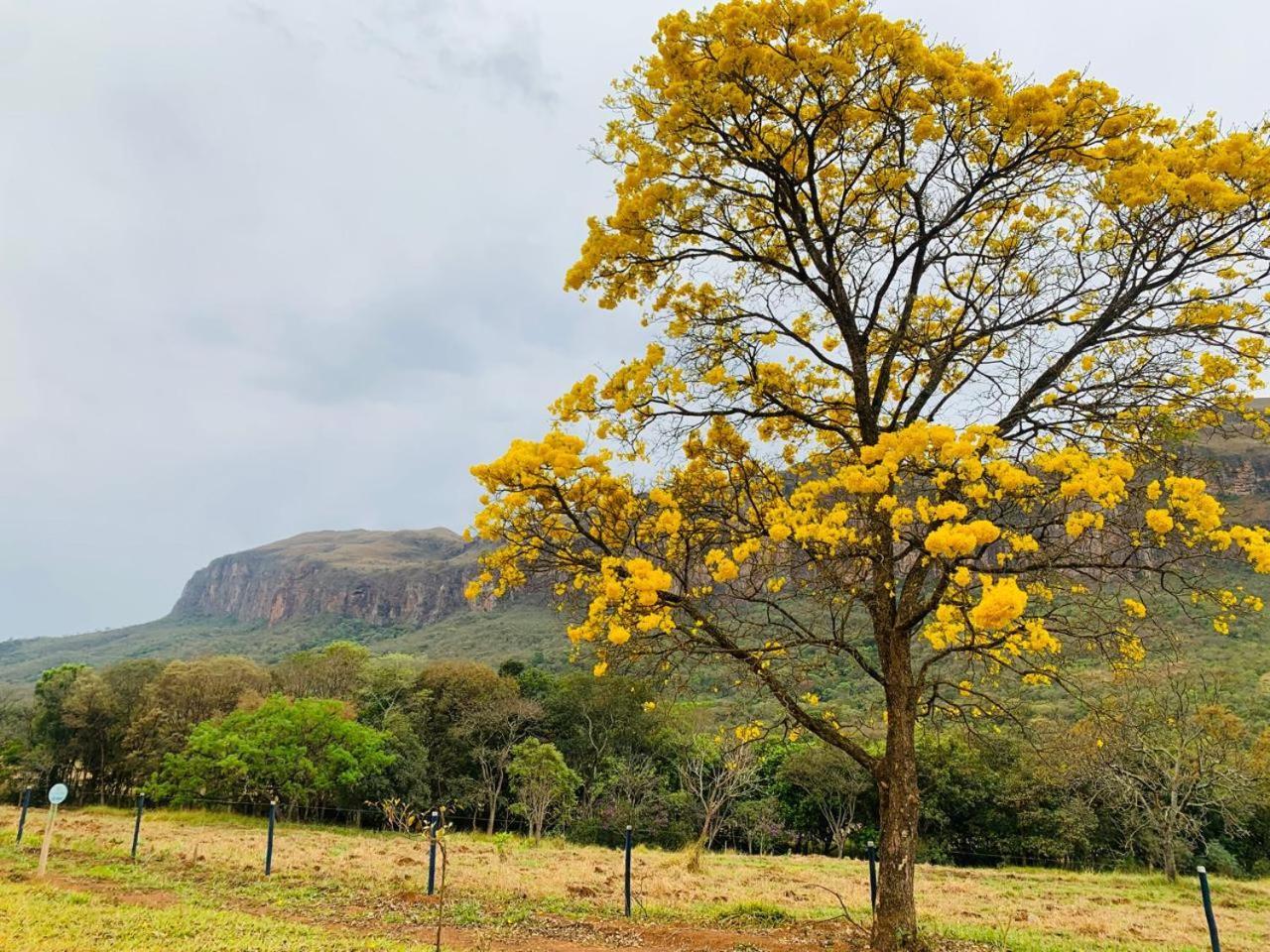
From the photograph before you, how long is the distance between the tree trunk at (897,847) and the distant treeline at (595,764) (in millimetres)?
13375

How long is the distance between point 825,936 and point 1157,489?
5.40m

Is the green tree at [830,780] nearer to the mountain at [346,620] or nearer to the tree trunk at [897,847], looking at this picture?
the mountain at [346,620]

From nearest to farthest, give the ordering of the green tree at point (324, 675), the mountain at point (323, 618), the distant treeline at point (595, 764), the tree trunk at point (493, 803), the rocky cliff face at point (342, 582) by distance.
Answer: the distant treeline at point (595, 764) → the tree trunk at point (493, 803) → the green tree at point (324, 675) → the mountain at point (323, 618) → the rocky cliff face at point (342, 582)

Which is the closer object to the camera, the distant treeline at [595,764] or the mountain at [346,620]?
the distant treeline at [595,764]

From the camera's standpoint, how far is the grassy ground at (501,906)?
22.7 feet

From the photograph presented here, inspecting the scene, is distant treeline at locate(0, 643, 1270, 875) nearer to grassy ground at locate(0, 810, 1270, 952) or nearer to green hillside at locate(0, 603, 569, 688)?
grassy ground at locate(0, 810, 1270, 952)

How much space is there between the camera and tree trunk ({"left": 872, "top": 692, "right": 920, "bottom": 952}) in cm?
594

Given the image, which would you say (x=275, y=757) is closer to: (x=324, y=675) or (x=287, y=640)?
(x=324, y=675)

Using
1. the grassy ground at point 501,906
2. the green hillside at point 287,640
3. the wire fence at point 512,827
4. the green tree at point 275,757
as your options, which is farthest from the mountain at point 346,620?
the green tree at point 275,757

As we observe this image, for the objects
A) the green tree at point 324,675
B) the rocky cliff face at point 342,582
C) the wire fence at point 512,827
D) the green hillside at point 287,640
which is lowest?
the wire fence at point 512,827

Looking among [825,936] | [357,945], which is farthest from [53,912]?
[825,936]

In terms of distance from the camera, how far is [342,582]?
5344 inches

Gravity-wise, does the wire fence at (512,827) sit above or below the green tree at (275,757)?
below

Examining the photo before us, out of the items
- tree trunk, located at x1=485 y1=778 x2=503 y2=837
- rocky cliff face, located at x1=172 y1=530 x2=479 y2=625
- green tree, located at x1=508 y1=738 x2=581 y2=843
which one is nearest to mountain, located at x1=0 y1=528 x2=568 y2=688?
rocky cliff face, located at x1=172 y1=530 x2=479 y2=625
